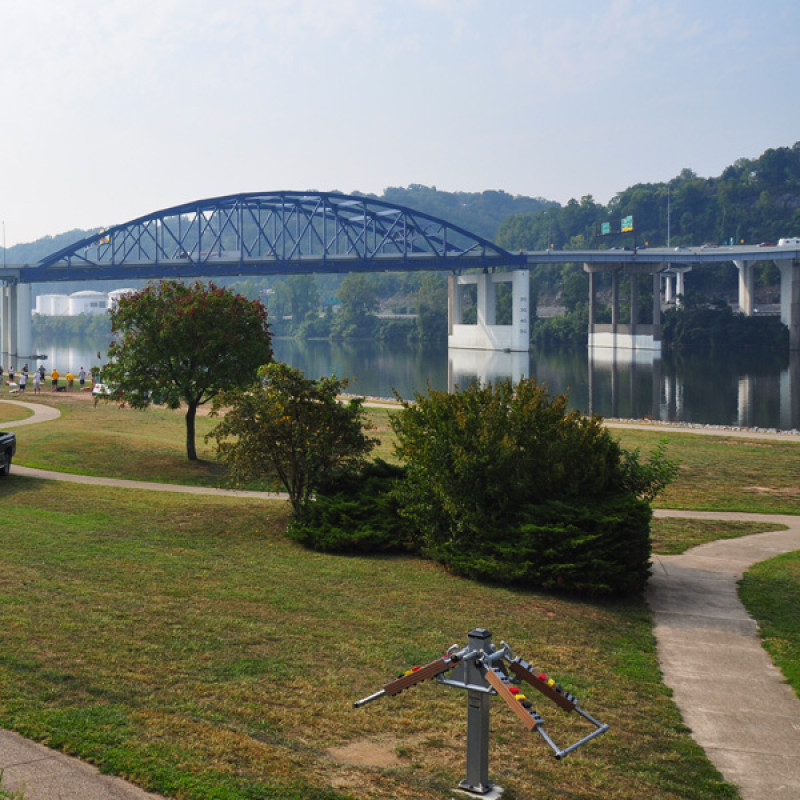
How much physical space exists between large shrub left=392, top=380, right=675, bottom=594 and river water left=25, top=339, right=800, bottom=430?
28.2 metres

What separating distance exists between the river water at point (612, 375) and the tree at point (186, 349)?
12.4 m

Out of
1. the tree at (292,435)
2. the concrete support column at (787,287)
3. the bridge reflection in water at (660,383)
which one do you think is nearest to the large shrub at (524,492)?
the tree at (292,435)

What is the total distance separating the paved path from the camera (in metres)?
7.91

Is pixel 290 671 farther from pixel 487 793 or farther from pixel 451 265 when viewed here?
pixel 451 265

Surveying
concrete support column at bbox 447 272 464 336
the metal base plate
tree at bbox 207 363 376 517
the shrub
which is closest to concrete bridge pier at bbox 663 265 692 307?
concrete support column at bbox 447 272 464 336

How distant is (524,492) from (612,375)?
82.8 meters

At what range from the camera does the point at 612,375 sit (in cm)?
9775

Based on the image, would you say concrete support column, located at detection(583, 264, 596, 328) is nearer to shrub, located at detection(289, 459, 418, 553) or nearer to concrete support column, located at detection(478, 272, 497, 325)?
concrete support column, located at detection(478, 272, 497, 325)

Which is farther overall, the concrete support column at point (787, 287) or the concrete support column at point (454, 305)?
the concrete support column at point (454, 305)

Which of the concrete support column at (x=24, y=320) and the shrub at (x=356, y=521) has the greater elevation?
the concrete support column at (x=24, y=320)

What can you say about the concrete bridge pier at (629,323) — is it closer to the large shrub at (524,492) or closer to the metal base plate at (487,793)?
the large shrub at (524,492)

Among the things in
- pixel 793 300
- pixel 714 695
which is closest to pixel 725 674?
pixel 714 695

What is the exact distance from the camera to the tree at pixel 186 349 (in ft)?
100

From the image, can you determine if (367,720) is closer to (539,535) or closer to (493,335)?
(539,535)
